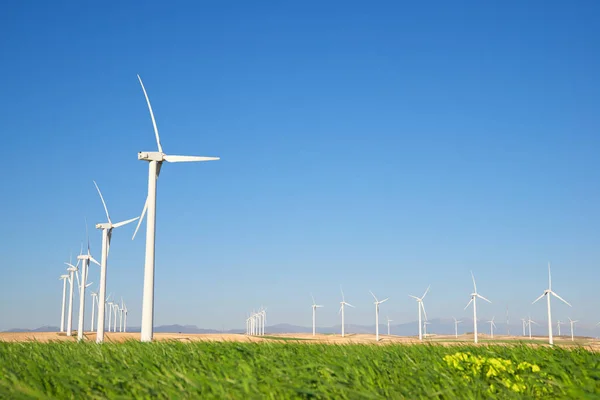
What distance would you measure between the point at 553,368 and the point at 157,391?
9.61 meters

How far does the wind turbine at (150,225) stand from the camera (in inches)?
1543

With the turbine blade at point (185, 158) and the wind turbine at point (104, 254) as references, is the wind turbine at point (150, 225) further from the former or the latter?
the wind turbine at point (104, 254)

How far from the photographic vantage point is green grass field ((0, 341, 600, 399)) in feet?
43.8

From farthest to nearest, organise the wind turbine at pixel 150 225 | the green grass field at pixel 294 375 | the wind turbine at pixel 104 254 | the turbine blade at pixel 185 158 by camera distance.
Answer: the wind turbine at pixel 104 254, the turbine blade at pixel 185 158, the wind turbine at pixel 150 225, the green grass field at pixel 294 375

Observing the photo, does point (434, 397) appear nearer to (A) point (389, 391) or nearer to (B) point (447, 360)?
(A) point (389, 391)

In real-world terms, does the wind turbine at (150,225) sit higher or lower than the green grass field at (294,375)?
higher

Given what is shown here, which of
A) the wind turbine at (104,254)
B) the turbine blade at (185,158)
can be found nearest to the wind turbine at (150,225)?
the turbine blade at (185,158)

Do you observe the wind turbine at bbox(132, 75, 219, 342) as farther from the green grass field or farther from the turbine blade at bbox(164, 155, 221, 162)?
the green grass field

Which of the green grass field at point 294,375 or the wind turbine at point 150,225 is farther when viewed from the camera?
the wind turbine at point 150,225

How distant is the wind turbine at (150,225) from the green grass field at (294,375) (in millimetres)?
17663

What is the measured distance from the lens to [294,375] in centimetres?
1497

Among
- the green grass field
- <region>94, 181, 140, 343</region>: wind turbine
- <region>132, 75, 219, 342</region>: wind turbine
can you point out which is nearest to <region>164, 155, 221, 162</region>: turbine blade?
<region>132, 75, 219, 342</region>: wind turbine

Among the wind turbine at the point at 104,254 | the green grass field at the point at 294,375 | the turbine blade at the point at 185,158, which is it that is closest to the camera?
the green grass field at the point at 294,375

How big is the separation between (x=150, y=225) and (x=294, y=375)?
27251mm
